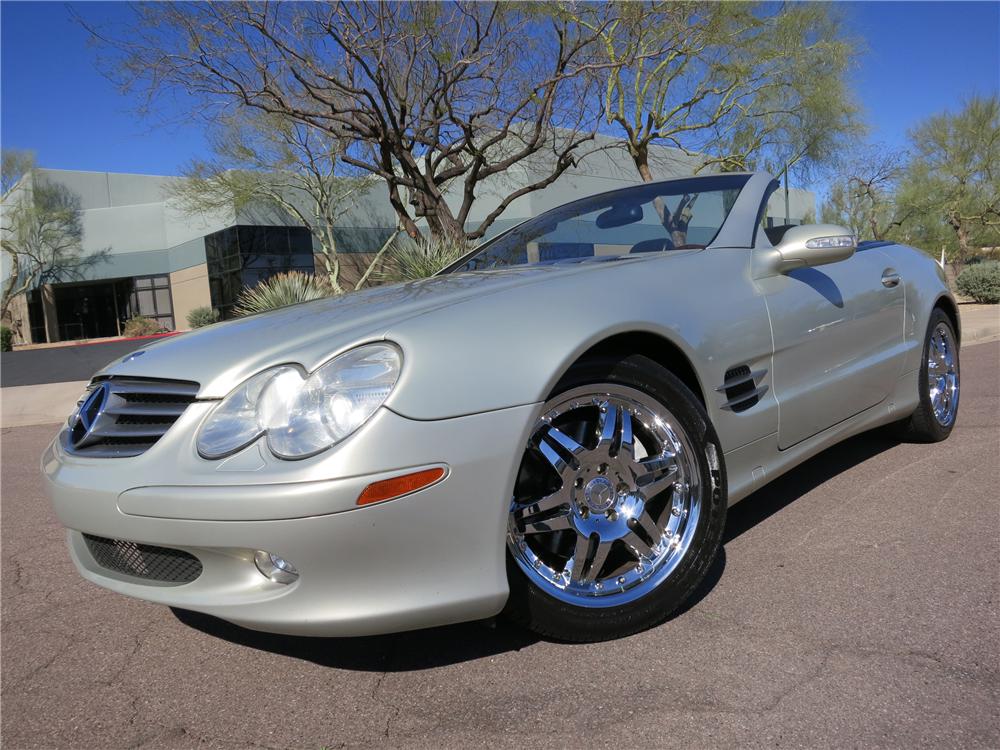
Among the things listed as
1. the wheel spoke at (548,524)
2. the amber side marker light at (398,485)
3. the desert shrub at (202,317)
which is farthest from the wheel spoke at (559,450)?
the desert shrub at (202,317)

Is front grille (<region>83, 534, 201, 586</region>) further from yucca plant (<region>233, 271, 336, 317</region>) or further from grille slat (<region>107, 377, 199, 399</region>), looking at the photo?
yucca plant (<region>233, 271, 336, 317</region>)

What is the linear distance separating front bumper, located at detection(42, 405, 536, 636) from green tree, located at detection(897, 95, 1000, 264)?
110 ft

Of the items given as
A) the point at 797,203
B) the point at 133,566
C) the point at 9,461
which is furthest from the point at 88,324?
the point at 133,566

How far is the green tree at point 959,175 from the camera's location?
2902 centimetres

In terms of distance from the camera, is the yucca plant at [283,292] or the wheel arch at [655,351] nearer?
the wheel arch at [655,351]

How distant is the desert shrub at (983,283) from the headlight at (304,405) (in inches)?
877

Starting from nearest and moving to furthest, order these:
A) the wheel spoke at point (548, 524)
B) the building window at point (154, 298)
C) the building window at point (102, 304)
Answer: the wheel spoke at point (548, 524)
the building window at point (154, 298)
the building window at point (102, 304)

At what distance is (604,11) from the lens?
46.6ft

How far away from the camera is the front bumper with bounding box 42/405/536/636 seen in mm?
1753

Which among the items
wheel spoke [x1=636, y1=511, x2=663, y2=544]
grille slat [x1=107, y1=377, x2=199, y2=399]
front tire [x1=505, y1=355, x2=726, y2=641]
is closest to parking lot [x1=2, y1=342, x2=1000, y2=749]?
front tire [x1=505, y1=355, x2=726, y2=641]

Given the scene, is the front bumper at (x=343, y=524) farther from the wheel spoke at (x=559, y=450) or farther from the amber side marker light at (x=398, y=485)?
the wheel spoke at (x=559, y=450)

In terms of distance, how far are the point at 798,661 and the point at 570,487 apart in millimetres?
761

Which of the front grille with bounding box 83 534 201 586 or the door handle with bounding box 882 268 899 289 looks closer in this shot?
the front grille with bounding box 83 534 201 586

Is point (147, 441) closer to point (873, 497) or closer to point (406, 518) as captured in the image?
point (406, 518)
